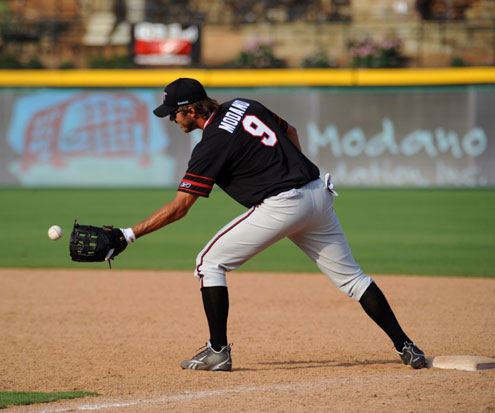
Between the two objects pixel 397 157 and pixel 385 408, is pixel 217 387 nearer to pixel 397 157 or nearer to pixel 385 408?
pixel 385 408

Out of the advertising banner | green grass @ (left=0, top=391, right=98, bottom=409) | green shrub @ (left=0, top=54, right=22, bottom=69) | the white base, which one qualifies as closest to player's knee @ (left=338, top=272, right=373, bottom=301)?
the white base

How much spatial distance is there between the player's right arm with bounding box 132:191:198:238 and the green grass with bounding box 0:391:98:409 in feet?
2.96

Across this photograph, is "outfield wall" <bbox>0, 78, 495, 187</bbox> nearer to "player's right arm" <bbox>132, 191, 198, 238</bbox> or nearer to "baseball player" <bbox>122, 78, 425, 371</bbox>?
"baseball player" <bbox>122, 78, 425, 371</bbox>

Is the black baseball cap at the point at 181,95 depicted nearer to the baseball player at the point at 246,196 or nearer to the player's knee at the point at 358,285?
the baseball player at the point at 246,196

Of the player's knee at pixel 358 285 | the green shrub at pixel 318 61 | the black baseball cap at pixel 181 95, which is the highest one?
the black baseball cap at pixel 181 95

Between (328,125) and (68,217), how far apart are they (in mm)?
8416

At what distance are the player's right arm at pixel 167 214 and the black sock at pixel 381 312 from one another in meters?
1.17

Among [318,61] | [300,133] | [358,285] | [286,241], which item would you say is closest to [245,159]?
[358,285]

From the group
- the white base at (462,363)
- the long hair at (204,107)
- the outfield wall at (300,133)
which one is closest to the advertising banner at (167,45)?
the outfield wall at (300,133)

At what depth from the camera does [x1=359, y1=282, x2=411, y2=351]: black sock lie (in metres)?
4.66

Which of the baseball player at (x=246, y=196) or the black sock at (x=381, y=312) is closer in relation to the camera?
the baseball player at (x=246, y=196)

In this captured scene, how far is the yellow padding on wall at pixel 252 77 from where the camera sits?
19.1m

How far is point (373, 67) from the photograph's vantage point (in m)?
20.2

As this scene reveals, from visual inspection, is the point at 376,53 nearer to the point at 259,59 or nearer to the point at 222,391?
the point at 259,59
